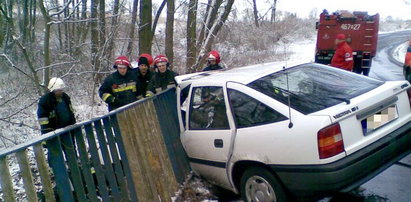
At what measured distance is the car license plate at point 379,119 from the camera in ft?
11.4

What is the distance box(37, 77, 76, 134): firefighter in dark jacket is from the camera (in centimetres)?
465

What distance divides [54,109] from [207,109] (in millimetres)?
2173

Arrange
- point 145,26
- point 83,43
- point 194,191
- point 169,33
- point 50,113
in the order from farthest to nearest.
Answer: point 169,33 < point 145,26 < point 83,43 < point 50,113 < point 194,191

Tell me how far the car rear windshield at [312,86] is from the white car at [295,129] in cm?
1

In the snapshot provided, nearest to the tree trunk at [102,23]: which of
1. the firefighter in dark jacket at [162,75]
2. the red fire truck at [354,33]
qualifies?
the firefighter in dark jacket at [162,75]

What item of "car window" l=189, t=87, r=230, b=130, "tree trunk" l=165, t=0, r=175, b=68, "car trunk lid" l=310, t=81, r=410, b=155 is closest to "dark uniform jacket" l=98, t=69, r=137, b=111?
"car window" l=189, t=87, r=230, b=130

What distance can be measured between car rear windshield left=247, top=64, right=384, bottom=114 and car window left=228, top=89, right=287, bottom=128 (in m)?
0.15

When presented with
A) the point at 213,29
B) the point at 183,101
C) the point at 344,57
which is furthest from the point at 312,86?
the point at 213,29

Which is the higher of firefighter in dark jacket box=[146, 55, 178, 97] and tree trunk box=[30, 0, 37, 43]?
tree trunk box=[30, 0, 37, 43]

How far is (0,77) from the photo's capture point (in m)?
9.99

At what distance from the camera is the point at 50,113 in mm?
4824

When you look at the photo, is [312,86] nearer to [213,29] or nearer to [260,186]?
[260,186]

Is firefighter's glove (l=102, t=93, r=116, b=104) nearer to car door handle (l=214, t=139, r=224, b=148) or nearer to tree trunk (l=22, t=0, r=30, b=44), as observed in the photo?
car door handle (l=214, t=139, r=224, b=148)

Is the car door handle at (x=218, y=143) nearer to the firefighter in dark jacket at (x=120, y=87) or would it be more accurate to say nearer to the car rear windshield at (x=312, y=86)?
the car rear windshield at (x=312, y=86)
